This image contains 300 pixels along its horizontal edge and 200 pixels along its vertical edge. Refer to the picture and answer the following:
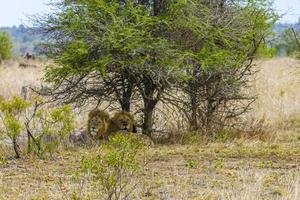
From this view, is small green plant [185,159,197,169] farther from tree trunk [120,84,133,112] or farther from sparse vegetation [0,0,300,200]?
tree trunk [120,84,133,112]

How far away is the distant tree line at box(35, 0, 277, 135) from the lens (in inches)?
476

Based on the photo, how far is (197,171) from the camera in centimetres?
973

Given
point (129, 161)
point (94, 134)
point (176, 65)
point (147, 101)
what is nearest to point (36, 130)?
point (94, 134)

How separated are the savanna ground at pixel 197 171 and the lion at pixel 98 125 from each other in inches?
33.9

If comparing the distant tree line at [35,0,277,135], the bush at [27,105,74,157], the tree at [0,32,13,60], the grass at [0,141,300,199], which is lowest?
the grass at [0,141,300,199]

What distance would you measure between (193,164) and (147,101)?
11.6ft

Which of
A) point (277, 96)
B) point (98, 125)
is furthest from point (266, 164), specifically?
point (277, 96)

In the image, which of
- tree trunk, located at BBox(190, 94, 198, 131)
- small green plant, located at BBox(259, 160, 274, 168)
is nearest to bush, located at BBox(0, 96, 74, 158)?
tree trunk, located at BBox(190, 94, 198, 131)

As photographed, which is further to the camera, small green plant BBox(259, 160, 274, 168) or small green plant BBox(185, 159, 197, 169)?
small green plant BBox(259, 160, 274, 168)

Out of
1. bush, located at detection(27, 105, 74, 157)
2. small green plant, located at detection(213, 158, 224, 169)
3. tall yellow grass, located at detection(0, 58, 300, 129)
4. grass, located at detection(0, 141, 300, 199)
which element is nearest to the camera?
grass, located at detection(0, 141, 300, 199)

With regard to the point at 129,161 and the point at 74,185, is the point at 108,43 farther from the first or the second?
the point at 129,161

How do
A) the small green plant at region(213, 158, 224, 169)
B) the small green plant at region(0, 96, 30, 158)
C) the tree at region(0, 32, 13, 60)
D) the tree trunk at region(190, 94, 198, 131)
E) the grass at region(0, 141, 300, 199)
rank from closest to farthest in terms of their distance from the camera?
the grass at region(0, 141, 300, 199)
the small green plant at region(213, 158, 224, 169)
the small green plant at region(0, 96, 30, 158)
the tree trunk at region(190, 94, 198, 131)
the tree at region(0, 32, 13, 60)

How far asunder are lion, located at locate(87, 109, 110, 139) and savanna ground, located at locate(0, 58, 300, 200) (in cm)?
86

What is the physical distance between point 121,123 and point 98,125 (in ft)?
1.47
